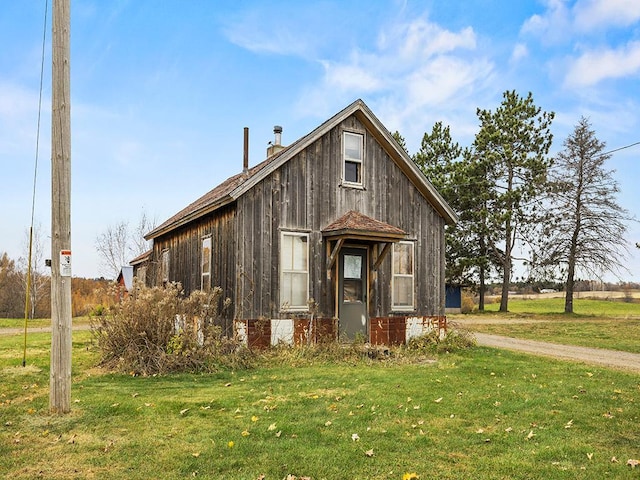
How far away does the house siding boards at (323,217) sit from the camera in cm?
1301

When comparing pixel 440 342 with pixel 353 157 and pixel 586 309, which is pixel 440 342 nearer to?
pixel 353 157

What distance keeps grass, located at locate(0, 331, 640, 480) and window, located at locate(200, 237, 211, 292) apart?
14.9 feet

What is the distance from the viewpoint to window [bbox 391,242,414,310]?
15.2 m

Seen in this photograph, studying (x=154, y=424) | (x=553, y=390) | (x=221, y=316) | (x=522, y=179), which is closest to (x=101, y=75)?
(x=221, y=316)

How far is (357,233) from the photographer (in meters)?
13.2

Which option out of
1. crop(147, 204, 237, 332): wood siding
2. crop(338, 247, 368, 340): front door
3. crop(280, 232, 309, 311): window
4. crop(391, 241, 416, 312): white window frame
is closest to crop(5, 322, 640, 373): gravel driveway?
crop(391, 241, 416, 312): white window frame

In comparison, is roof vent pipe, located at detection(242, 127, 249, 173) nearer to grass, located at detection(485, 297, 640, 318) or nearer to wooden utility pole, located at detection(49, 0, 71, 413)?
wooden utility pole, located at detection(49, 0, 71, 413)

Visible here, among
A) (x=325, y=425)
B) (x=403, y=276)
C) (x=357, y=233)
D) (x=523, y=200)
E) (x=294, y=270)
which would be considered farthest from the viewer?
(x=523, y=200)

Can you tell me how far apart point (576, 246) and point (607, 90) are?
2048cm

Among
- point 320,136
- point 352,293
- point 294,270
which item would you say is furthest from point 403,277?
point 320,136

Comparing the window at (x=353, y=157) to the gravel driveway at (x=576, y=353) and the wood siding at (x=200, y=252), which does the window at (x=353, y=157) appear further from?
the gravel driveway at (x=576, y=353)

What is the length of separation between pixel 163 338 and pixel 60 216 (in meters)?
4.55

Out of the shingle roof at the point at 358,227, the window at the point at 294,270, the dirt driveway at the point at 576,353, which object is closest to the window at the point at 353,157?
the shingle roof at the point at 358,227

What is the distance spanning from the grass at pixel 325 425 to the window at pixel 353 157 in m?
5.79
